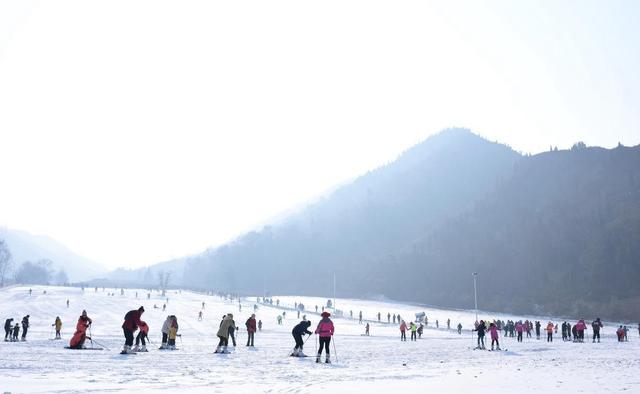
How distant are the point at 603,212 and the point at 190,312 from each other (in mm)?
120496

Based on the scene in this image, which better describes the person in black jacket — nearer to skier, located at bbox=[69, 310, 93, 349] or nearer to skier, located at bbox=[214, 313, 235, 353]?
skier, located at bbox=[214, 313, 235, 353]

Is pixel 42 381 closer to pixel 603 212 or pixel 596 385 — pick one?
pixel 596 385

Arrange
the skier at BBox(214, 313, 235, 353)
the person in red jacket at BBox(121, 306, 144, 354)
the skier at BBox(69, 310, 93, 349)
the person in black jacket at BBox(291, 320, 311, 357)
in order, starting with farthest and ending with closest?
the skier at BBox(214, 313, 235, 353) → the skier at BBox(69, 310, 93, 349) → the person in black jacket at BBox(291, 320, 311, 357) → the person in red jacket at BBox(121, 306, 144, 354)

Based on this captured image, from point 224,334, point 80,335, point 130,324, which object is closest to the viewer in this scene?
point 130,324

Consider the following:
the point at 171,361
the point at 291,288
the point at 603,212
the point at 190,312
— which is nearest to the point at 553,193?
the point at 603,212

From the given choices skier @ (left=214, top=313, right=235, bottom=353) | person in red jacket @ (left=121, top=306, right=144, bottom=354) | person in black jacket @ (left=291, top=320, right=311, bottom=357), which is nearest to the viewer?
person in red jacket @ (left=121, top=306, right=144, bottom=354)

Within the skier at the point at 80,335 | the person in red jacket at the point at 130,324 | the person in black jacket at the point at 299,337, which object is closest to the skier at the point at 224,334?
the person in black jacket at the point at 299,337

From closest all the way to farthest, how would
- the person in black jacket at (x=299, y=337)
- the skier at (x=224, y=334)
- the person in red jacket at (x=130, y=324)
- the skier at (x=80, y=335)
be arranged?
the person in red jacket at (x=130, y=324)
the person in black jacket at (x=299, y=337)
the skier at (x=80, y=335)
the skier at (x=224, y=334)

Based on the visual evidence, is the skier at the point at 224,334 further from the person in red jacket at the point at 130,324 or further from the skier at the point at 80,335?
Result: the skier at the point at 80,335

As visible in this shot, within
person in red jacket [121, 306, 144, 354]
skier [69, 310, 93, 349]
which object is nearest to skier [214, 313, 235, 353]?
person in red jacket [121, 306, 144, 354]

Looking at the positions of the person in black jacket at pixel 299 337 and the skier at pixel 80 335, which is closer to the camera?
the person in black jacket at pixel 299 337

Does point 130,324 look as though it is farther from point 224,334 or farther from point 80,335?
point 224,334

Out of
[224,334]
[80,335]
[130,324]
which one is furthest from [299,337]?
[80,335]

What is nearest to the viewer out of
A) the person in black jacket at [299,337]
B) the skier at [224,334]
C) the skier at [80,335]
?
the person in black jacket at [299,337]
